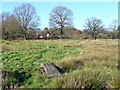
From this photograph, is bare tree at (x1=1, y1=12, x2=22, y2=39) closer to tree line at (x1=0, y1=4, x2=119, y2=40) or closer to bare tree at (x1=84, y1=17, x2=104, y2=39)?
tree line at (x1=0, y1=4, x2=119, y2=40)

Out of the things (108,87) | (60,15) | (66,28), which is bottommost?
(108,87)

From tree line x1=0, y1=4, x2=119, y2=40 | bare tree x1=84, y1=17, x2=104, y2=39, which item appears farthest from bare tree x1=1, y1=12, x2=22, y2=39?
bare tree x1=84, y1=17, x2=104, y2=39

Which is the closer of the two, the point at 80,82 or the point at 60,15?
the point at 80,82

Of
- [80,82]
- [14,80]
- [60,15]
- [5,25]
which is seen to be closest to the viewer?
[80,82]

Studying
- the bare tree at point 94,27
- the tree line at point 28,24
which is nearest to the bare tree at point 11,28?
the tree line at point 28,24

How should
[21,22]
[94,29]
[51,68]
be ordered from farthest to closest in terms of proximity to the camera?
[94,29] → [21,22] → [51,68]

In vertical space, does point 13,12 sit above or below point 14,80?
above

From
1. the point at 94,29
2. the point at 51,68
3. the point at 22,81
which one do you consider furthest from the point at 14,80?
the point at 94,29

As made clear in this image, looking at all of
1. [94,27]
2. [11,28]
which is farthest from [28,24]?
[94,27]

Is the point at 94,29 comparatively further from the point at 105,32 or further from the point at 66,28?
the point at 66,28

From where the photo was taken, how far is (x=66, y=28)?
142 feet

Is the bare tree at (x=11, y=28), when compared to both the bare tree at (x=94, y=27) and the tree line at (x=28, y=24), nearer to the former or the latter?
the tree line at (x=28, y=24)

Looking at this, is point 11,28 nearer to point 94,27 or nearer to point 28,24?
point 28,24

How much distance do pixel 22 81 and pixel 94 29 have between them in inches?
2125
